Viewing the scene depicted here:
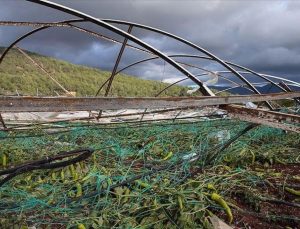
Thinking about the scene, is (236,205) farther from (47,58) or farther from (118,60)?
(47,58)

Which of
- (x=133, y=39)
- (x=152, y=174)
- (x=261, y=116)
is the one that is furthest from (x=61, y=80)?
(x=261, y=116)

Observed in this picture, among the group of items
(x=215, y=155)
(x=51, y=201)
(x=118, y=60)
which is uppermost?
(x=118, y=60)

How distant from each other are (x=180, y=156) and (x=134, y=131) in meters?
2.18

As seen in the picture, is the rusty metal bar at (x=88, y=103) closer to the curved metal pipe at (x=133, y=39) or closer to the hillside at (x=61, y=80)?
the curved metal pipe at (x=133, y=39)

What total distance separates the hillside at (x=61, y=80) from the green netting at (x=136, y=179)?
36.4 metres

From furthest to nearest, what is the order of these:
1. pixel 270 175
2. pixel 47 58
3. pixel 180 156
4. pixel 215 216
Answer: pixel 47 58, pixel 180 156, pixel 270 175, pixel 215 216

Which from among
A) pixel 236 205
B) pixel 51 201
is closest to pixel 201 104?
pixel 236 205

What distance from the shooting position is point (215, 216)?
4.08 m

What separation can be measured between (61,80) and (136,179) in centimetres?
5264

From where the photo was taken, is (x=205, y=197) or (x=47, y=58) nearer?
(x=205, y=197)

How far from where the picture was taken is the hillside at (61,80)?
46.6 m

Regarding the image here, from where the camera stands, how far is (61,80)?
55.6 metres

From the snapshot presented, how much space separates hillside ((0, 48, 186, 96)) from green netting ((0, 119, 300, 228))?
36435mm

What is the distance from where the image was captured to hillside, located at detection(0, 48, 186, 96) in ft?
153
